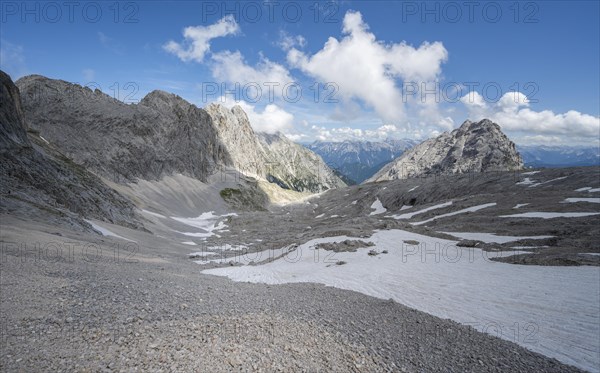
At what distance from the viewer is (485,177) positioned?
246ft

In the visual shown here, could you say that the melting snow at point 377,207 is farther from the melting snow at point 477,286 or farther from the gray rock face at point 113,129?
the gray rock face at point 113,129

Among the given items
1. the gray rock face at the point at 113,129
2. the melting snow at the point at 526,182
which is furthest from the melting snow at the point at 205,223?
A: the melting snow at the point at 526,182

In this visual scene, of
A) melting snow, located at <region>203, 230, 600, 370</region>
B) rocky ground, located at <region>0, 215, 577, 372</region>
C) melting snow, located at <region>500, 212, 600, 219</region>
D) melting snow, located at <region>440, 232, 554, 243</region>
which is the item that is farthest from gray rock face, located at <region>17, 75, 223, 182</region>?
melting snow, located at <region>500, 212, 600, 219</region>

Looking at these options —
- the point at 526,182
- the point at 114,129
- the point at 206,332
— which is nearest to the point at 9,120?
the point at 206,332

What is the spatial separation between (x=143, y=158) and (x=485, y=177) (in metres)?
120

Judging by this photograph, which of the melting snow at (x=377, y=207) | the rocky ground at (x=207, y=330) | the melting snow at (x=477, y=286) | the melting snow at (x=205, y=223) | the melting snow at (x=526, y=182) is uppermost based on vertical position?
the melting snow at (x=526, y=182)

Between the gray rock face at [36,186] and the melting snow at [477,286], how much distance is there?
23469 mm

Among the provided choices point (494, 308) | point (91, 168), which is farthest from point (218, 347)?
point (91, 168)

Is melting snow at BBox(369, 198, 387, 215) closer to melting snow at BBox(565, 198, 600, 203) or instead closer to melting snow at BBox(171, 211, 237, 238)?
melting snow at BBox(171, 211, 237, 238)

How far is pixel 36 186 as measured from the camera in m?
44.5

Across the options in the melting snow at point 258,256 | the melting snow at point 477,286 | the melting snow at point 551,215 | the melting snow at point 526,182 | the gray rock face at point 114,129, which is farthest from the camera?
the gray rock face at point 114,129

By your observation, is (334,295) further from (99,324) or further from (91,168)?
(91,168)

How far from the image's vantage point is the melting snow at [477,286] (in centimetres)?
1362

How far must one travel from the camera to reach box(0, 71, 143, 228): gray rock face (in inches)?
1417
